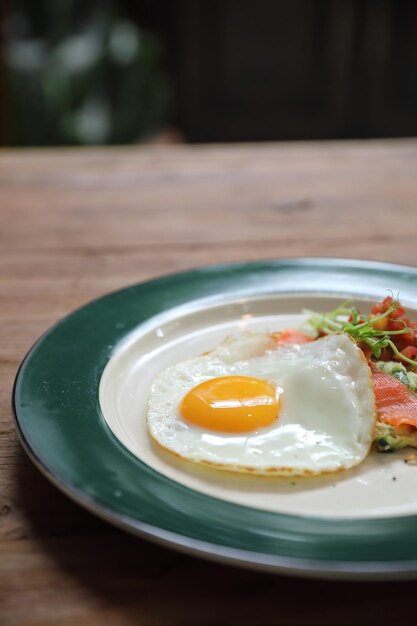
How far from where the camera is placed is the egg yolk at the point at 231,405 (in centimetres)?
140

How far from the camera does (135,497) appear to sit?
3.57 feet

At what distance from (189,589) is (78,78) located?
4.97 meters

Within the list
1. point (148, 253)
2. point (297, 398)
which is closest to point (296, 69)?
point (148, 253)

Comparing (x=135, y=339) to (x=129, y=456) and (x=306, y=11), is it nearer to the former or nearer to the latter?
(x=129, y=456)

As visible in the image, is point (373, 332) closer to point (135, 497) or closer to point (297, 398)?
point (297, 398)

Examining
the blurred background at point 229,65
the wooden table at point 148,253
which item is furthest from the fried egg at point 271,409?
the blurred background at point 229,65

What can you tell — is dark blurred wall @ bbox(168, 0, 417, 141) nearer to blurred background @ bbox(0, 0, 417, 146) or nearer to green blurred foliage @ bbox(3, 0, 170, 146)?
blurred background @ bbox(0, 0, 417, 146)

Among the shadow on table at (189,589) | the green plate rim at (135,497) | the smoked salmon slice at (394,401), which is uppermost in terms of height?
the green plate rim at (135,497)

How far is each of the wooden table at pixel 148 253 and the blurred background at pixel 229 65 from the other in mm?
2633

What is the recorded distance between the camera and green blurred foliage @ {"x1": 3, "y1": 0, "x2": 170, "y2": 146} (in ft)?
→ 17.3

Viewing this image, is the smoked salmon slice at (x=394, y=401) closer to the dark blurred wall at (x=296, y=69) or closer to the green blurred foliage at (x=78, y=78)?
the green blurred foliage at (x=78, y=78)

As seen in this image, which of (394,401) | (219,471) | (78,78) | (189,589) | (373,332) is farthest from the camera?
(78,78)

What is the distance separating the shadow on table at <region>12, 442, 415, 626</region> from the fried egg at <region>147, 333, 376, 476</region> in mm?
221

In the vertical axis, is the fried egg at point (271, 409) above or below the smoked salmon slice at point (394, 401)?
below
